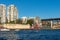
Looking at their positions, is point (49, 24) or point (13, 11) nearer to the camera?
point (49, 24)

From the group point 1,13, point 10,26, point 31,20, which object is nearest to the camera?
point 10,26

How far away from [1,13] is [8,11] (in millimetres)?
10836

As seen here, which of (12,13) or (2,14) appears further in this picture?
(12,13)

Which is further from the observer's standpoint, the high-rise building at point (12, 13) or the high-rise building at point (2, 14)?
Answer: the high-rise building at point (12, 13)

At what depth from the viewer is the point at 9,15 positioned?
184000 mm

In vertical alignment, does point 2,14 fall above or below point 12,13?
below

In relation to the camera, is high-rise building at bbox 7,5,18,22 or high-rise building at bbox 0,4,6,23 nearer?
high-rise building at bbox 0,4,6,23

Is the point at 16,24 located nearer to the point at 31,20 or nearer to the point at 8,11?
the point at 31,20

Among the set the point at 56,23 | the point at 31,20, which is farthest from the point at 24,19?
the point at 56,23

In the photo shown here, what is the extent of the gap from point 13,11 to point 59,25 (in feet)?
127

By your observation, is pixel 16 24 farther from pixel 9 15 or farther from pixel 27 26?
pixel 9 15

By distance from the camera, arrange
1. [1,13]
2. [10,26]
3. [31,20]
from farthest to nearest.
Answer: [1,13]
[31,20]
[10,26]

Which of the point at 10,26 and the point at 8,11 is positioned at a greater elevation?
the point at 8,11

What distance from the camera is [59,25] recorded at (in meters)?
170
